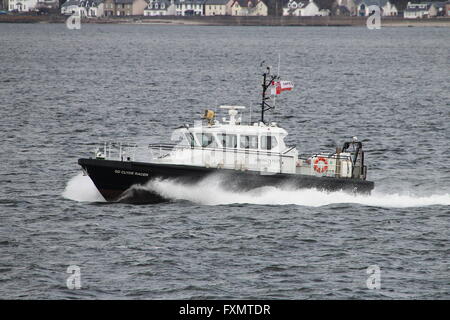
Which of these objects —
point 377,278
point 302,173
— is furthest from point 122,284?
point 302,173

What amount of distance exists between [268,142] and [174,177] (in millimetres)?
3826

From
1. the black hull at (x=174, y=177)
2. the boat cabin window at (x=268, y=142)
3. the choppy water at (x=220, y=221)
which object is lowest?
the choppy water at (x=220, y=221)

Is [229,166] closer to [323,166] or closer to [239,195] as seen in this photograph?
[239,195]

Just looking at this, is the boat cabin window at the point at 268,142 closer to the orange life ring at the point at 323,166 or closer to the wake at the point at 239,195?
the wake at the point at 239,195

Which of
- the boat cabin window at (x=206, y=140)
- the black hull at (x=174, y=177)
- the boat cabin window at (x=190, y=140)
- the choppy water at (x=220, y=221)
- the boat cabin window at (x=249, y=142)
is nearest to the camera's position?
the choppy water at (x=220, y=221)

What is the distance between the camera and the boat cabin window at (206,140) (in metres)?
33.8

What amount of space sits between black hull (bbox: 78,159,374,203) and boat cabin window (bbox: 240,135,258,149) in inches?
42.5

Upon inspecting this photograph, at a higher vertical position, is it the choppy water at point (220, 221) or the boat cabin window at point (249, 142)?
the boat cabin window at point (249, 142)

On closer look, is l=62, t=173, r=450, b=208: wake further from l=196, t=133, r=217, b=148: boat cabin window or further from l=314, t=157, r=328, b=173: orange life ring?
l=196, t=133, r=217, b=148: boat cabin window

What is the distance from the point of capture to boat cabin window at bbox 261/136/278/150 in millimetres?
33750

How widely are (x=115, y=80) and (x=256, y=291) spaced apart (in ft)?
253

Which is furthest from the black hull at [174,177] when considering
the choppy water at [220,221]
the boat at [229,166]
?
the choppy water at [220,221]

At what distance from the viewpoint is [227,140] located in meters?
33.8

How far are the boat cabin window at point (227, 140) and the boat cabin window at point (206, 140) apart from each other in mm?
276
